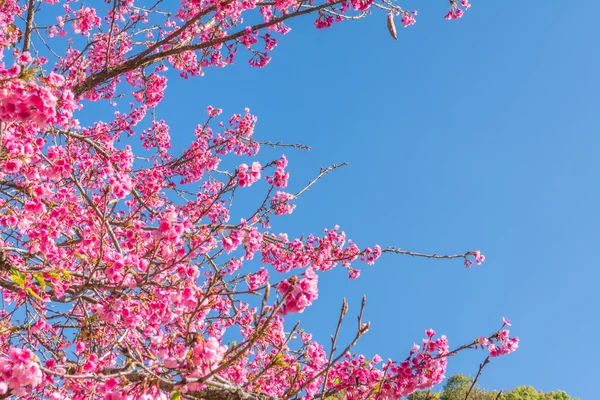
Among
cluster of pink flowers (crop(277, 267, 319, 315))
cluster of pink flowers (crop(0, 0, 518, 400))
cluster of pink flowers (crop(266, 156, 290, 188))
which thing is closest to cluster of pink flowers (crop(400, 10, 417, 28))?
cluster of pink flowers (crop(0, 0, 518, 400))

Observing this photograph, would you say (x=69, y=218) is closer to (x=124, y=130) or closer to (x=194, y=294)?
(x=194, y=294)

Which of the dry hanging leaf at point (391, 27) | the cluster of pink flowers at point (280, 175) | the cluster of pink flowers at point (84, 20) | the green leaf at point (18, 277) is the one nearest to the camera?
the green leaf at point (18, 277)

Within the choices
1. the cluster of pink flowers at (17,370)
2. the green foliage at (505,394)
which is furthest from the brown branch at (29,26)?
the green foliage at (505,394)

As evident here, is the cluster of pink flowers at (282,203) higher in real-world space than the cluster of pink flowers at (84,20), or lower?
lower

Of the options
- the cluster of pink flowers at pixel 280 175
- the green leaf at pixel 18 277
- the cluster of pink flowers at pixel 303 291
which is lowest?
the cluster of pink flowers at pixel 303 291

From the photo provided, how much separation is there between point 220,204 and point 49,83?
13.3 feet

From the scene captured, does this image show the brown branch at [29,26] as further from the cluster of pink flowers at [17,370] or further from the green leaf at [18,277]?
the cluster of pink flowers at [17,370]

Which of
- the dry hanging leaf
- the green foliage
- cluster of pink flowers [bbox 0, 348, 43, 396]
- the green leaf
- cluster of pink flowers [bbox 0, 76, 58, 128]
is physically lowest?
cluster of pink flowers [bbox 0, 348, 43, 396]

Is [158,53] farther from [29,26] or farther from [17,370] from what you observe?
[17,370]

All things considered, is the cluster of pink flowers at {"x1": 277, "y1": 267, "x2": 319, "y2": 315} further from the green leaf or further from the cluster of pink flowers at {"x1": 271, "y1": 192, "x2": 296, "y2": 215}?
the cluster of pink flowers at {"x1": 271, "y1": 192, "x2": 296, "y2": 215}

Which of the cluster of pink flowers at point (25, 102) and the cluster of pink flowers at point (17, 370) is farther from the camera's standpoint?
the cluster of pink flowers at point (25, 102)

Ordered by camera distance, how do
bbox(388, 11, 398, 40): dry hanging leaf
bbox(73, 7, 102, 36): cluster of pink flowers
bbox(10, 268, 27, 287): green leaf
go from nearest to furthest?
bbox(10, 268, 27, 287): green leaf, bbox(388, 11, 398, 40): dry hanging leaf, bbox(73, 7, 102, 36): cluster of pink flowers

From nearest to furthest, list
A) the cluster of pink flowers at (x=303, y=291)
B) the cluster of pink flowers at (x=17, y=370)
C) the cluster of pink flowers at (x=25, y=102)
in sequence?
1. the cluster of pink flowers at (x=303, y=291)
2. the cluster of pink flowers at (x=17, y=370)
3. the cluster of pink flowers at (x=25, y=102)

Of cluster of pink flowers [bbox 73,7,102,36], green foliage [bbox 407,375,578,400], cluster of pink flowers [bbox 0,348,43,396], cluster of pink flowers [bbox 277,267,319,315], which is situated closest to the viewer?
cluster of pink flowers [bbox 277,267,319,315]
